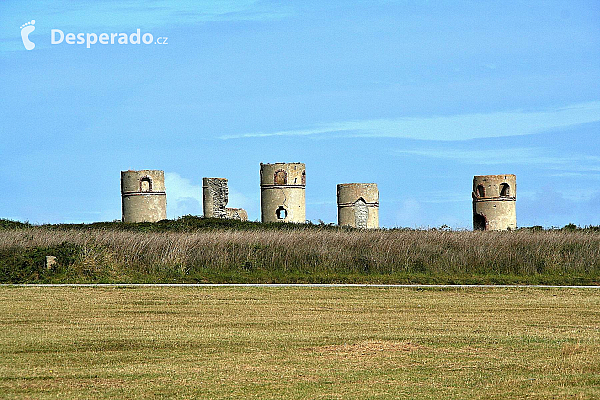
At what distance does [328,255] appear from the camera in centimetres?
2283

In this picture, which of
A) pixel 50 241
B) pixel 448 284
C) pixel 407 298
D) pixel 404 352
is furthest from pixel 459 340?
pixel 50 241

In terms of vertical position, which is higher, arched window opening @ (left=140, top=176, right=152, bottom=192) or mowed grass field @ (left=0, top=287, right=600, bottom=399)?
arched window opening @ (left=140, top=176, right=152, bottom=192)

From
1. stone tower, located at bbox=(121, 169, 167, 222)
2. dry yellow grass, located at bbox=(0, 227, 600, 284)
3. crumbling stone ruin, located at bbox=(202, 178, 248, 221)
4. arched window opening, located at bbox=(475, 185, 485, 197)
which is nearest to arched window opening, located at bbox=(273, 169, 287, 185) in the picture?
crumbling stone ruin, located at bbox=(202, 178, 248, 221)

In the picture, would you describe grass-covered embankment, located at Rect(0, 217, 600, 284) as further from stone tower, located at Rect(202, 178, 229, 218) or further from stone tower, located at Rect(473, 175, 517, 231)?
stone tower, located at Rect(473, 175, 517, 231)

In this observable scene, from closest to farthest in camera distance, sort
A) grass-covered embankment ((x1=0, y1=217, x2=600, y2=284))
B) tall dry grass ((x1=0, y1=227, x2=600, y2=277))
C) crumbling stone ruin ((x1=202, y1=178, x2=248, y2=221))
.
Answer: grass-covered embankment ((x1=0, y1=217, x2=600, y2=284)) → tall dry grass ((x1=0, y1=227, x2=600, y2=277)) → crumbling stone ruin ((x1=202, y1=178, x2=248, y2=221))

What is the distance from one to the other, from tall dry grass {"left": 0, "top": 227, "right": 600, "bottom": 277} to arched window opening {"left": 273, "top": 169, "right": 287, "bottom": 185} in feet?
53.2

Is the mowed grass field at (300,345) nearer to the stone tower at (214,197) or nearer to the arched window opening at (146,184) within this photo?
the arched window opening at (146,184)

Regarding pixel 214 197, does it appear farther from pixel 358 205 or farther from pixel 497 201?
pixel 497 201

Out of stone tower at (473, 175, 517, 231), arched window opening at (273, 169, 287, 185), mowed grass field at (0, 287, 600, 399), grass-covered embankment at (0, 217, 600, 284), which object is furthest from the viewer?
stone tower at (473, 175, 517, 231)

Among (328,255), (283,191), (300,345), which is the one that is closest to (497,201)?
(283,191)

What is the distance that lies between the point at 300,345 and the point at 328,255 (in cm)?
1186

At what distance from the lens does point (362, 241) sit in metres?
23.7

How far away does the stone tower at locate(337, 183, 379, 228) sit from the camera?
41844mm

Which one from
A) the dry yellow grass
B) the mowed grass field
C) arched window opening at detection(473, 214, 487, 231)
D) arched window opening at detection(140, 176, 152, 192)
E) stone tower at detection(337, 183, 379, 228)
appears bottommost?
the mowed grass field
